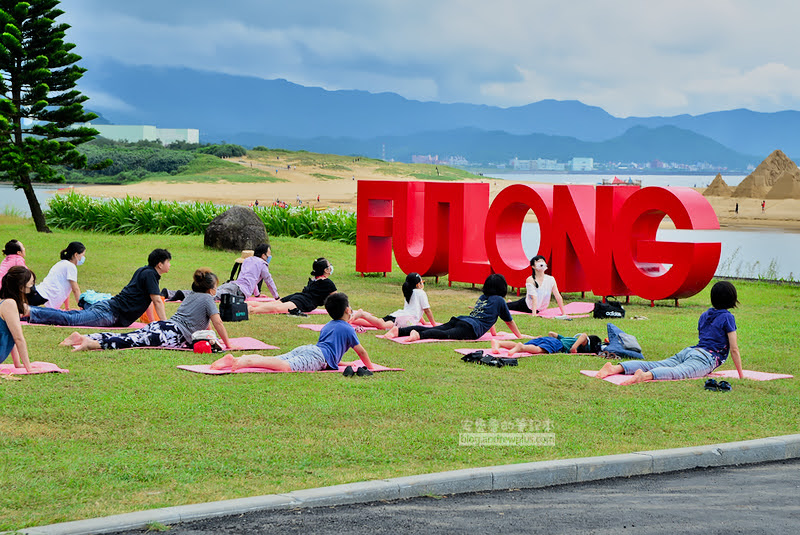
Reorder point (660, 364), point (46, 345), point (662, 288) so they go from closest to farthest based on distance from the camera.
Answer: point (660, 364)
point (46, 345)
point (662, 288)

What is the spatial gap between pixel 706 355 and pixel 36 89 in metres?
24.9

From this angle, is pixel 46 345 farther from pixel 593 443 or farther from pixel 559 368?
pixel 593 443

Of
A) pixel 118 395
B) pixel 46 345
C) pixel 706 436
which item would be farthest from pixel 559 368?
pixel 46 345

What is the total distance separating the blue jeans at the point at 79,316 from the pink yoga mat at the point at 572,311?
6.74m

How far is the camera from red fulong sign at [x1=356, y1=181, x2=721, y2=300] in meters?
16.9

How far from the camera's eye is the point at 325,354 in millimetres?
9883

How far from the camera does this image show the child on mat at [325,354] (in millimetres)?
9633

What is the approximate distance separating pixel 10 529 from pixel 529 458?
11.7ft

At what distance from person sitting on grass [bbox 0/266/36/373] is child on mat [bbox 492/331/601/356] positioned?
5467mm

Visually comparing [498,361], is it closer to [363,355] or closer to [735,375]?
[363,355]

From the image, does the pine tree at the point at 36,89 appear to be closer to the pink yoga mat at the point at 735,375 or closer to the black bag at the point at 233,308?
the black bag at the point at 233,308

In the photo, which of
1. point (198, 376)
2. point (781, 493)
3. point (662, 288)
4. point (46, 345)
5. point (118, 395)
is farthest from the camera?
point (662, 288)

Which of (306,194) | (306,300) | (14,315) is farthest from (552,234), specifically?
(306,194)

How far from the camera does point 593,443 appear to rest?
23.8 ft
